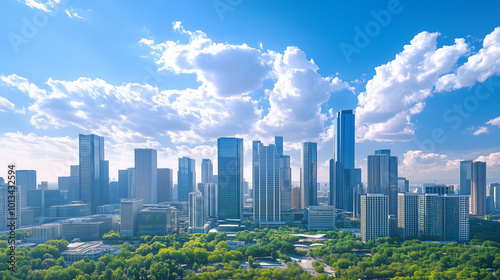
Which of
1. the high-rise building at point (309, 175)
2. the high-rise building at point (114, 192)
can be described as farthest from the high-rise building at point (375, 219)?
the high-rise building at point (114, 192)

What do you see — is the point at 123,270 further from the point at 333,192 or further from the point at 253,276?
the point at 333,192

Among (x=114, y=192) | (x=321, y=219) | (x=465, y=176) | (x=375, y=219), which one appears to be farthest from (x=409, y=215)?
(x=114, y=192)

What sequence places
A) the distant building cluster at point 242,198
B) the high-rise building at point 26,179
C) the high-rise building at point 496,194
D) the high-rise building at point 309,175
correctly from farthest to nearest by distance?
the high-rise building at point 496,194
the high-rise building at point 309,175
the high-rise building at point 26,179
the distant building cluster at point 242,198

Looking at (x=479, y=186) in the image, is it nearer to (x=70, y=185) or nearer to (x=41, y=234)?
(x=41, y=234)

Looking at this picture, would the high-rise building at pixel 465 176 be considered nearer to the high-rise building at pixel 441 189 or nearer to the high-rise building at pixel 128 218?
the high-rise building at pixel 441 189

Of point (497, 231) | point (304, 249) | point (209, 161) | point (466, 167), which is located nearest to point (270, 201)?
point (304, 249)

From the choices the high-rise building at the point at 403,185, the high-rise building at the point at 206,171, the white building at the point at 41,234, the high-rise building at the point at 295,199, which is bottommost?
the high-rise building at the point at 295,199
